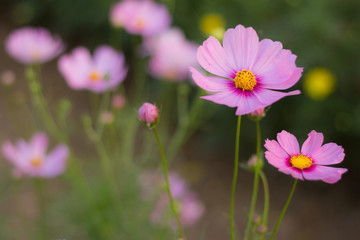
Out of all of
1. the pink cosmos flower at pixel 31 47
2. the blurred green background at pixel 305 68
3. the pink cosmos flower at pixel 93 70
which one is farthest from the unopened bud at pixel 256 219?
the blurred green background at pixel 305 68

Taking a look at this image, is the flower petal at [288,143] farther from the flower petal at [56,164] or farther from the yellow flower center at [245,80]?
the flower petal at [56,164]

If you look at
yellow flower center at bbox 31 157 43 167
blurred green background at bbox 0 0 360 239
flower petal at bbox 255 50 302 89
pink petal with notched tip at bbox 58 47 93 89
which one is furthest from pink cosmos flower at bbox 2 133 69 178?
blurred green background at bbox 0 0 360 239

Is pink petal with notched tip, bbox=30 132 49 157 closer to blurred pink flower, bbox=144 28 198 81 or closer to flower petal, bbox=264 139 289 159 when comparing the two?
blurred pink flower, bbox=144 28 198 81

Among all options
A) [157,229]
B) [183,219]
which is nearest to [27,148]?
[157,229]

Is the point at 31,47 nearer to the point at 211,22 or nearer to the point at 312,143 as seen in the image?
the point at 312,143

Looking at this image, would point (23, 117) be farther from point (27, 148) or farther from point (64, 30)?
point (27, 148)

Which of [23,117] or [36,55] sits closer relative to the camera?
[36,55]

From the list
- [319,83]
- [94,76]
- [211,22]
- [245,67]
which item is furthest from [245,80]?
[211,22]
